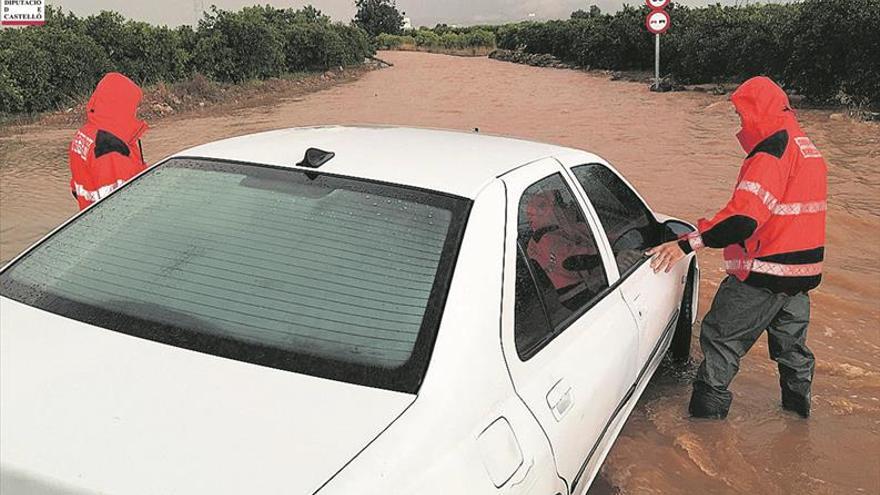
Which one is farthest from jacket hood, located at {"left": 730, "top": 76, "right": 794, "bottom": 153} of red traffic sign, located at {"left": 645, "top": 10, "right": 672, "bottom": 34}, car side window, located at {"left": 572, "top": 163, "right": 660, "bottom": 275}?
red traffic sign, located at {"left": 645, "top": 10, "right": 672, "bottom": 34}

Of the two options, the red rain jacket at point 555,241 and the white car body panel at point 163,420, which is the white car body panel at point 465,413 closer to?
the white car body panel at point 163,420

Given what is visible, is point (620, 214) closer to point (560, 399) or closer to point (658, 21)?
point (560, 399)

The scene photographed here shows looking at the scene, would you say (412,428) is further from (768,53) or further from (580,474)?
(768,53)

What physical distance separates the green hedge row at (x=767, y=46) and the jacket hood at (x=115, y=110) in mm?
14545

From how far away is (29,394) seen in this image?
1.62 meters

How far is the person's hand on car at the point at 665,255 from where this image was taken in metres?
3.41

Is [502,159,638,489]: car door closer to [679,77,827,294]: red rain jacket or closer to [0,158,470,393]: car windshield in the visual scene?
[0,158,470,393]: car windshield

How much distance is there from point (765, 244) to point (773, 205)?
0.79ft

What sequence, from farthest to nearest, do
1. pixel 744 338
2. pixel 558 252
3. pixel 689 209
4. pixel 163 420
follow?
pixel 689 209 → pixel 744 338 → pixel 558 252 → pixel 163 420

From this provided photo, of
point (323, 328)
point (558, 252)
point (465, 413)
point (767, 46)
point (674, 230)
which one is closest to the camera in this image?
point (465, 413)

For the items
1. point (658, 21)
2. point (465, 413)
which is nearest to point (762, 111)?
point (465, 413)

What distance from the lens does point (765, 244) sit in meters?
3.62

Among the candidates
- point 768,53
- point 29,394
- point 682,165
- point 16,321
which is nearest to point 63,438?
point 29,394

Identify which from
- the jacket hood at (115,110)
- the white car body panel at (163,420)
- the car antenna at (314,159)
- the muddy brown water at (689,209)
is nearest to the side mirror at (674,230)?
the muddy brown water at (689,209)
